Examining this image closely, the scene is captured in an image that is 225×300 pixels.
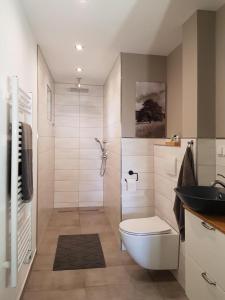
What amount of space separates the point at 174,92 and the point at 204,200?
174cm

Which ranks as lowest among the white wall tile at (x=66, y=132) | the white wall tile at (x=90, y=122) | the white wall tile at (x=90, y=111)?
the white wall tile at (x=66, y=132)

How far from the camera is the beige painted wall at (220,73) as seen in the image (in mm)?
2045

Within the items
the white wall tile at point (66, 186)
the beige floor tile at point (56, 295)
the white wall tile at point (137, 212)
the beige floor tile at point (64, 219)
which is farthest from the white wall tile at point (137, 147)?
the white wall tile at point (66, 186)

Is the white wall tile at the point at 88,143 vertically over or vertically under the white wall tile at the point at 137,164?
over

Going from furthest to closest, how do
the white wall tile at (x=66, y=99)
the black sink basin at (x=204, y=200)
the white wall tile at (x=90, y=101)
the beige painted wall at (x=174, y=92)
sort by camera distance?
the white wall tile at (x=90, y=101)
the white wall tile at (x=66, y=99)
the beige painted wall at (x=174, y=92)
the black sink basin at (x=204, y=200)

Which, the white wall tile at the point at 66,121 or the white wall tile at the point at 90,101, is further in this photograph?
→ the white wall tile at the point at 90,101

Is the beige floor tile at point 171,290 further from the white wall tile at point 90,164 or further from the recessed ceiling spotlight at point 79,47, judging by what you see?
the white wall tile at point 90,164

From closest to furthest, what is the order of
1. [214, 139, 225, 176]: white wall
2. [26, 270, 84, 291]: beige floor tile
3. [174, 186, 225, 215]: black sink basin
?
[174, 186, 225, 215]: black sink basin < [214, 139, 225, 176]: white wall < [26, 270, 84, 291]: beige floor tile

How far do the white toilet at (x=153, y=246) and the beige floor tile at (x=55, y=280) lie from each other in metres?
0.59

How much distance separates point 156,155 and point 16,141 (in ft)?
6.05

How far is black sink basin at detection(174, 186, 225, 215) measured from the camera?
155 centimetres

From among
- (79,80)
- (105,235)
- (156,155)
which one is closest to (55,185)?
(105,235)

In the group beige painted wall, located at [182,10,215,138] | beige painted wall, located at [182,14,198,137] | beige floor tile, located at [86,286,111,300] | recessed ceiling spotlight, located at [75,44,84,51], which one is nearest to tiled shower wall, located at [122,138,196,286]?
beige painted wall, located at [182,14,198,137]

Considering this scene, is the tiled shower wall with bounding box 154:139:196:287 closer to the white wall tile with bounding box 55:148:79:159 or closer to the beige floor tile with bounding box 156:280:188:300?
the beige floor tile with bounding box 156:280:188:300
